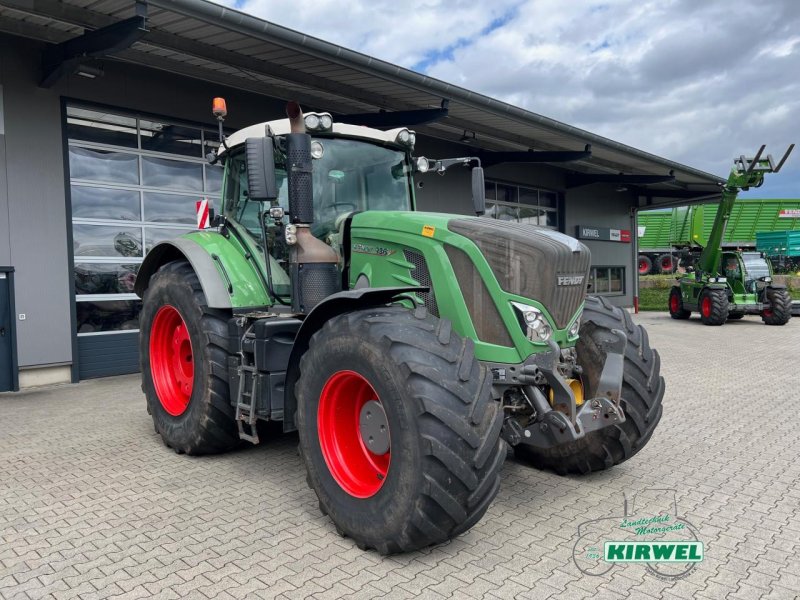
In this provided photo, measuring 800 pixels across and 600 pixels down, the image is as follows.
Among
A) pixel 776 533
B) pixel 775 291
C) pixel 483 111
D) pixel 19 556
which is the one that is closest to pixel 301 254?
pixel 19 556

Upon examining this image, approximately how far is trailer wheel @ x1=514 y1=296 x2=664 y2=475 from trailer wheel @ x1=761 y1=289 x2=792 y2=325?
13.5 m

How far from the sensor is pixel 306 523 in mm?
3727

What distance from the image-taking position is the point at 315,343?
3.60 meters

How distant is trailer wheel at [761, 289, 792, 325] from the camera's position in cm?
1565

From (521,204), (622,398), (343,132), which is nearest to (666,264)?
(521,204)

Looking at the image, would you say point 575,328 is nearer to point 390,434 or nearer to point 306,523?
point 390,434

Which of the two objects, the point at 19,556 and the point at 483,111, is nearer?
the point at 19,556

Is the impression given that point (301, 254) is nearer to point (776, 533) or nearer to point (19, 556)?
point (19, 556)

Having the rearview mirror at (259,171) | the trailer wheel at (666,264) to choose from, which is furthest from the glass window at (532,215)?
the trailer wheel at (666,264)

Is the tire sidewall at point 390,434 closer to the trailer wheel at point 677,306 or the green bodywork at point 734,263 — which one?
the green bodywork at point 734,263

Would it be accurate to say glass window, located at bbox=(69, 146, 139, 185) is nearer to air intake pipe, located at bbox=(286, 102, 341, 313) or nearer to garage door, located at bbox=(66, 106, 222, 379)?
Answer: garage door, located at bbox=(66, 106, 222, 379)

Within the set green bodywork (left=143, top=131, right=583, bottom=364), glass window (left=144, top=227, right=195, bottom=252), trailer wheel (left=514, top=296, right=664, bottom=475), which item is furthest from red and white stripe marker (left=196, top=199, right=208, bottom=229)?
trailer wheel (left=514, top=296, right=664, bottom=475)

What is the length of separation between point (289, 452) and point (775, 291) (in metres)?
14.9

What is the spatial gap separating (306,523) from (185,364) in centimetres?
229
